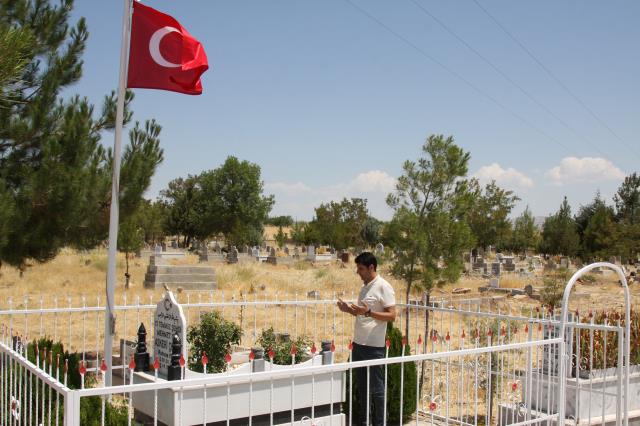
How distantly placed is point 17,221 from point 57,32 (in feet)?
11.2

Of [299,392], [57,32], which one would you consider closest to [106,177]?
[57,32]

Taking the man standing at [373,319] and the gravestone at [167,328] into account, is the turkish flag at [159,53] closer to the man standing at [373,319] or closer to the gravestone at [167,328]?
the gravestone at [167,328]

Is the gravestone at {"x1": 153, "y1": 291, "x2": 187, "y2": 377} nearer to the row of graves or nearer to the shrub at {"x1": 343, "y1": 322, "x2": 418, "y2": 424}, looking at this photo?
the row of graves

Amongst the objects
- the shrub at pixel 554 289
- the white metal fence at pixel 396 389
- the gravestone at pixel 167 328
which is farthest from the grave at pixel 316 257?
the gravestone at pixel 167 328

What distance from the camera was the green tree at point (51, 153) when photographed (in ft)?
30.1

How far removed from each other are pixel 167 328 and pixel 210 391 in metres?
0.93

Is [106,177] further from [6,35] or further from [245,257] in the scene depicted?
[245,257]

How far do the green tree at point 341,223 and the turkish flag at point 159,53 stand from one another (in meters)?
42.8

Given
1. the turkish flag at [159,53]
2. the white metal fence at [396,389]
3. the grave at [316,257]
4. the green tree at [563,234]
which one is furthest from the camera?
the green tree at [563,234]

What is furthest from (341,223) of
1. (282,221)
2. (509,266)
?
(282,221)

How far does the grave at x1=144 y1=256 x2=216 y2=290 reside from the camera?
21109 millimetres

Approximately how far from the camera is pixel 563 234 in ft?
143

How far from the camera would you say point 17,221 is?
9.08m

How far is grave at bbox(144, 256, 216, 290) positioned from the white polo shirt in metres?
16.0
